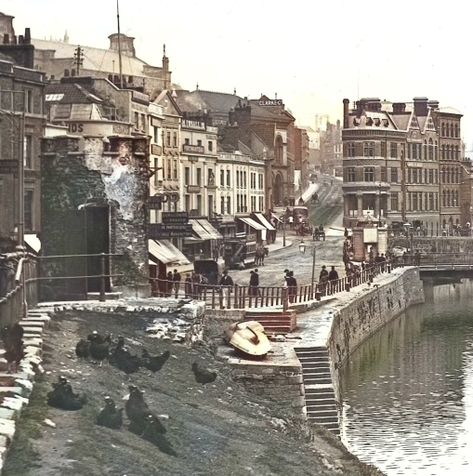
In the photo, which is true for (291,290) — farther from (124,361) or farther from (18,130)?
(124,361)

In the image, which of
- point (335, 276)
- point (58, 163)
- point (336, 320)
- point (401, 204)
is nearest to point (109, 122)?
point (335, 276)

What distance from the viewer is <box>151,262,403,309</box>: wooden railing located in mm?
38281

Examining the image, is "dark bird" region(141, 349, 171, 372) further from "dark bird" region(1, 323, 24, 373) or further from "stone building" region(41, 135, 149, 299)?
"stone building" region(41, 135, 149, 299)

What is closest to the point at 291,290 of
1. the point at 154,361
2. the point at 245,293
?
the point at 245,293

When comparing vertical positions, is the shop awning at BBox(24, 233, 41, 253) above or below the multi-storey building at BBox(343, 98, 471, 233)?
below

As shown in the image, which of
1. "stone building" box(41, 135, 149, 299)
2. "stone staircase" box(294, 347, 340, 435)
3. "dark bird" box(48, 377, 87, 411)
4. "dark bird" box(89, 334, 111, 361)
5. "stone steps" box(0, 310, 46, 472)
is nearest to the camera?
"stone steps" box(0, 310, 46, 472)

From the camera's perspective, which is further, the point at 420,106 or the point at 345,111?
the point at 420,106

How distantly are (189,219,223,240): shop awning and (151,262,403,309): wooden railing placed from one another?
1358cm

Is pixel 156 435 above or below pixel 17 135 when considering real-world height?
below

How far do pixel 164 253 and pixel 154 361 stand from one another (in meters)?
26.1

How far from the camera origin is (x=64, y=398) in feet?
65.3

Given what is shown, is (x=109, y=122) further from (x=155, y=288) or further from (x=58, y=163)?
(x=58, y=163)

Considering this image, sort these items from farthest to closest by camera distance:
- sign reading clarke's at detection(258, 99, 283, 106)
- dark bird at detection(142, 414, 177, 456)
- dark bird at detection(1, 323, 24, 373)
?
1. sign reading clarke's at detection(258, 99, 283, 106)
2. dark bird at detection(1, 323, 24, 373)
3. dark bird at detection(142, 414, 177, 456)

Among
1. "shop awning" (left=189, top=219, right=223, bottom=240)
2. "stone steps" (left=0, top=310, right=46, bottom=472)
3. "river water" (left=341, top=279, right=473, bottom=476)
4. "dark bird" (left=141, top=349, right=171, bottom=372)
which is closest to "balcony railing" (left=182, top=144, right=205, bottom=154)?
"shop awning" (left=189, top=219, right=223, bottom=240)
